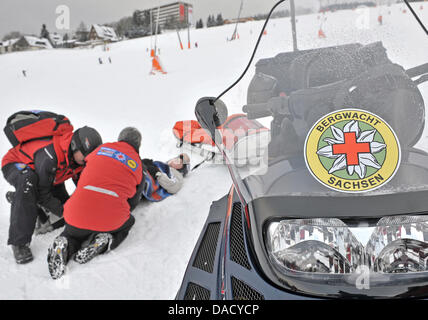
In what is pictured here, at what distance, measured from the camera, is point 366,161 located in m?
1.00

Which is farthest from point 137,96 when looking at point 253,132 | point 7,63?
point 7,63

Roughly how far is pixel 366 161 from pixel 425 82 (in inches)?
20.8

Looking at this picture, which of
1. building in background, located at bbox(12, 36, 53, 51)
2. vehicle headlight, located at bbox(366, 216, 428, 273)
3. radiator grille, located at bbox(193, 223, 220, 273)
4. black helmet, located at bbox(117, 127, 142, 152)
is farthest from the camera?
building in background, located at bbox(12, 36, 53, 51)

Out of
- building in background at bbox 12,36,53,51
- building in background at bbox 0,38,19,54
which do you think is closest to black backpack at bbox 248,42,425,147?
building in background at bbox 0,38,19,54

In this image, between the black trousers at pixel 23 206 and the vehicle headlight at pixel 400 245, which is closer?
Result: the vehicle headlight at pixel 400 245

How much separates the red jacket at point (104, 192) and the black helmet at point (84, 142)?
27cm

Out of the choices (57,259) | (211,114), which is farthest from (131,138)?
(211,114)

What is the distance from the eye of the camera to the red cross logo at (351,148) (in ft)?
3.32

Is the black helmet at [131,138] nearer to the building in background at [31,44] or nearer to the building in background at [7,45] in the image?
the building in background at [7,45]

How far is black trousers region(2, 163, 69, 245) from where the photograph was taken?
2.62m

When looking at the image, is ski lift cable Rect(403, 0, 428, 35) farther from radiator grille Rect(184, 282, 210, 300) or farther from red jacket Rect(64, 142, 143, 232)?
red jacket Rect(64, 142, 143, 232)

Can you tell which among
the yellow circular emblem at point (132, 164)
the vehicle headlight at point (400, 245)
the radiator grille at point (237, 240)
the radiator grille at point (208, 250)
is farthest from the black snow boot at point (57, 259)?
the vehicle headlight at point (400, 245)

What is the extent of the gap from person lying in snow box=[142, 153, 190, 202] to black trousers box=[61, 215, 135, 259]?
644 millimetres
